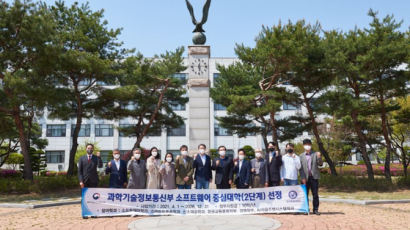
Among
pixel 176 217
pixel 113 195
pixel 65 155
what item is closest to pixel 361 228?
pixel 176 217

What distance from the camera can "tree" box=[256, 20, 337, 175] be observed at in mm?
16078

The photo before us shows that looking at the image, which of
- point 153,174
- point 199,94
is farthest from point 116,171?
point 199,94

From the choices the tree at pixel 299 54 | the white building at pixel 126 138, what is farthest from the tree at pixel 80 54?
the white building at pixel 126 138

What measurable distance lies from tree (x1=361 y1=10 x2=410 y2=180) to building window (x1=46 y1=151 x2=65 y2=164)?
3692 centimetres

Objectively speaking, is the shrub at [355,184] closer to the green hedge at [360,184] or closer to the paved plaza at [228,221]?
the green hedge at [360,184]

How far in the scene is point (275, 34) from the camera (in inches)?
647

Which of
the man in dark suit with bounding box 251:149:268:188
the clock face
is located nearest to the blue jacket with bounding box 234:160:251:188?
the man in dark suit with bounding box 251:149:268:188

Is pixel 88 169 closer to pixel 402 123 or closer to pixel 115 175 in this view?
pixel 115 175

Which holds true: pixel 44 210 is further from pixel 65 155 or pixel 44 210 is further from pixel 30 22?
pixel 65 155

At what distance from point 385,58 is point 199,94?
374 inches

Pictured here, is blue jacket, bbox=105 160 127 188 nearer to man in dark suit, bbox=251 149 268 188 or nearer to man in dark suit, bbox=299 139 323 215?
man in dark suit, bbox=251 149 268 188

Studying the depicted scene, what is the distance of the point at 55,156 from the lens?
41.6m

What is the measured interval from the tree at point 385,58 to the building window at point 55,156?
3692 centimetres

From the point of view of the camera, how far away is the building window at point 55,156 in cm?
4159
